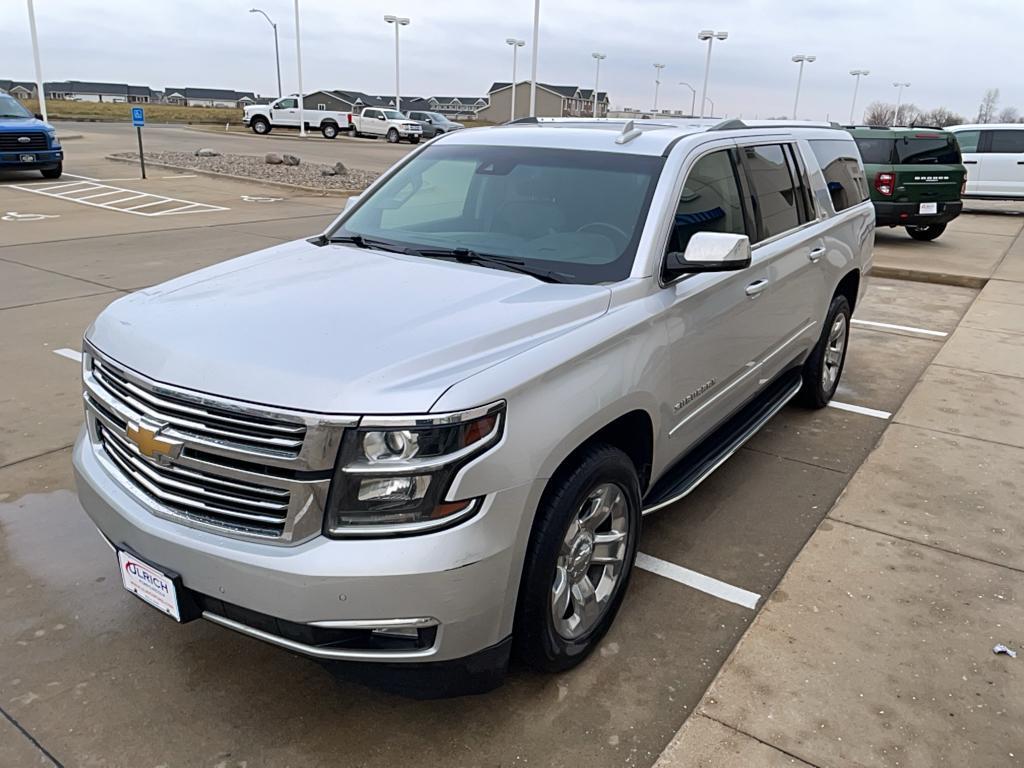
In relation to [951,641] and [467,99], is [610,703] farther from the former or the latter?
[467,99]

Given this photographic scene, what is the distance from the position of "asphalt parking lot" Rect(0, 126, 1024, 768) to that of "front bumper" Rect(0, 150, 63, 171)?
1468 cm

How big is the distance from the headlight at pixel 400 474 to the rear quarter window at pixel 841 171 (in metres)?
3.94

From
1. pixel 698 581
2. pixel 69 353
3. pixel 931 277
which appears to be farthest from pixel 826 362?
pixel 931 277

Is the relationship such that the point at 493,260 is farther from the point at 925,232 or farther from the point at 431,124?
the point at 431,124

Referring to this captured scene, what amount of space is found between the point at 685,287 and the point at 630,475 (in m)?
0.88

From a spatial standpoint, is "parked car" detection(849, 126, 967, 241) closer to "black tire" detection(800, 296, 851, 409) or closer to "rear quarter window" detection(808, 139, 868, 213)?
"rear quarter window" detection(808, 139, 868, 213)

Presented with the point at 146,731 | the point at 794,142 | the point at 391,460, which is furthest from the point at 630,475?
the point at 794,142

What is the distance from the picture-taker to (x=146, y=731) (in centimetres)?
269

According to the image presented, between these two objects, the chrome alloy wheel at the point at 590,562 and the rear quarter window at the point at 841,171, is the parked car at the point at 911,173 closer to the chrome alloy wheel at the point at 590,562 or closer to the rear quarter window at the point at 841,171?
the rear quarter window at the point at 841,171

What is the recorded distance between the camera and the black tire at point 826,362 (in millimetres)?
5562

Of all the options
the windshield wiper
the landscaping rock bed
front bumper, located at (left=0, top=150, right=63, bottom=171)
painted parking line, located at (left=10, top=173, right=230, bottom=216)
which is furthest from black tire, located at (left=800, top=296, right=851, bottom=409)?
front bumper, located at (left=0, top=150, right=63, bottom=171)

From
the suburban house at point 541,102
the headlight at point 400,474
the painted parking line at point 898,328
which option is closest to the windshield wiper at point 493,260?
the headlight at point 400,474

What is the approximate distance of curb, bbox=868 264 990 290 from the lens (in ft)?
36.5

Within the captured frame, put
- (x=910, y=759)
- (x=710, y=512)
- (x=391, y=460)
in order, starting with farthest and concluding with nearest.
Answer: (x=710, y=512) → (x=910, y=759) → (x=391, y=460)
